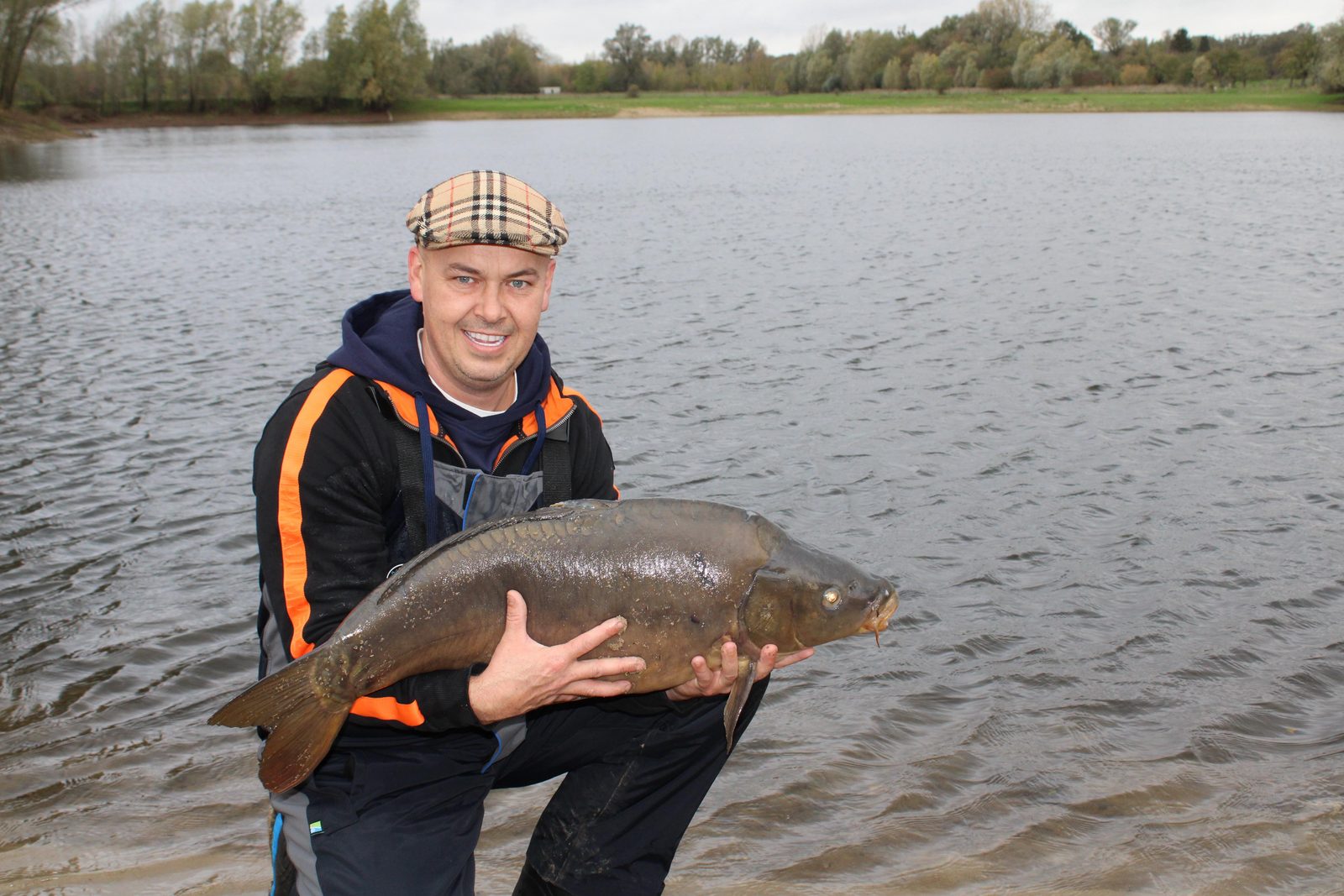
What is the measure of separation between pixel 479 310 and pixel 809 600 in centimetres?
108

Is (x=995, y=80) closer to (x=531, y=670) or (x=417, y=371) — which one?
(x=417, y=371)

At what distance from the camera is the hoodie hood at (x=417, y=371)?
2830mm

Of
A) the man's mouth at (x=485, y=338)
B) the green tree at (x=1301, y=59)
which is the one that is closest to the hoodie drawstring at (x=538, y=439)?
the man's mouth at (x=485, y=338)

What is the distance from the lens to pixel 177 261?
17766 millimetres

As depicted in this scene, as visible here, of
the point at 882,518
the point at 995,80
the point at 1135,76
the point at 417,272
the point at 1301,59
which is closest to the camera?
the point at 417,272

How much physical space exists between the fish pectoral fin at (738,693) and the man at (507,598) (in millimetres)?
33

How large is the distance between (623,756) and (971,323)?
34.9 ft

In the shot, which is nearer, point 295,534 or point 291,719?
point 291,719

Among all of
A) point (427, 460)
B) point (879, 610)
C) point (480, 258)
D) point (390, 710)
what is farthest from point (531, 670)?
point (480, 258)

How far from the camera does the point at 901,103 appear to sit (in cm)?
8188

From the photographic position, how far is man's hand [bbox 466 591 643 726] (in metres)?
2.60

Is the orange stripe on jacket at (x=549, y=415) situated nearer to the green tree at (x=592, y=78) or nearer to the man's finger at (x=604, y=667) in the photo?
the man's finger at (x=604, y=667)

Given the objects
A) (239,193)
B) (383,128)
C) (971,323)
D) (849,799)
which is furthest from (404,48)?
A: (849,799)

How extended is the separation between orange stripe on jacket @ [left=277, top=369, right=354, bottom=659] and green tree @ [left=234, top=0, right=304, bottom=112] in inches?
3661
